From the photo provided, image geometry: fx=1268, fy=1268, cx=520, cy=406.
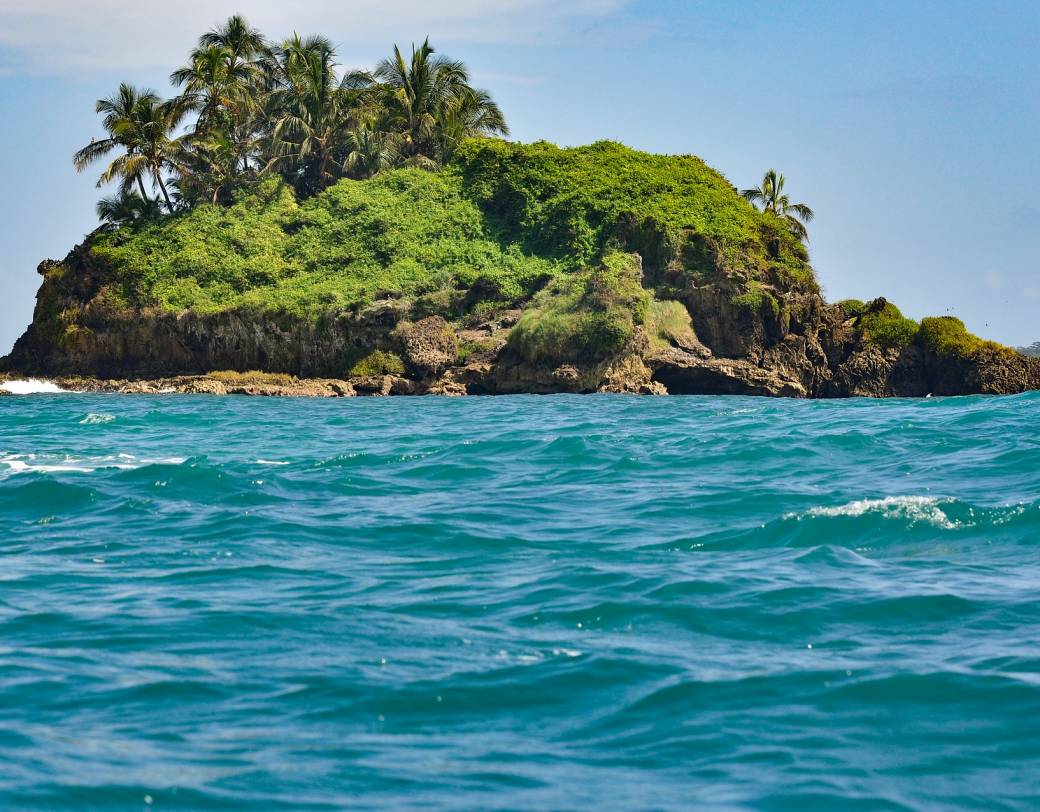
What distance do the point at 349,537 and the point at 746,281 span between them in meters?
32.0

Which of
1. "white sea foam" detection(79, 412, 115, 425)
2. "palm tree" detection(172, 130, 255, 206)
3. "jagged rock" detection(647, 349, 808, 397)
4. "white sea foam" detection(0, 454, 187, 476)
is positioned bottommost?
"white sea foam" detection(0, 454, 187, 476)

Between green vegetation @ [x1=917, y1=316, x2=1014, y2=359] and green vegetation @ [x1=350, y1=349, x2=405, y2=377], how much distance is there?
1678cm

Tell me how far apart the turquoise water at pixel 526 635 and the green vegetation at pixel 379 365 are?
25.0 meters

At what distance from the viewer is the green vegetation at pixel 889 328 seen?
40.9 m

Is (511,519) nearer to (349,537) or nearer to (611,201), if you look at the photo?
(349,537)

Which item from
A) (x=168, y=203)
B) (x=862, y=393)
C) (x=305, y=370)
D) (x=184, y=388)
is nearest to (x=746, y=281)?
(x=862, y=393)

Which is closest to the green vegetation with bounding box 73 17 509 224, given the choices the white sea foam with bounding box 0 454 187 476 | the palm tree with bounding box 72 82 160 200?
the palm tree with bounding box 72 82 160 200

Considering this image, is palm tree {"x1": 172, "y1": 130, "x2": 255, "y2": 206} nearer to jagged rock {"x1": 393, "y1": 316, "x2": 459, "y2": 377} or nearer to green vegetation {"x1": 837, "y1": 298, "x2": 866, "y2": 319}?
jagged rock {"x1": 393, "y1": 316, "x2": 459, "y2": 377}

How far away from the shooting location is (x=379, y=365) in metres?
40.6

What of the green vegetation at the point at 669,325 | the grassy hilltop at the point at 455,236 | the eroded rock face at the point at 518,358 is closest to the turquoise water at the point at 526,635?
the eroded rock face at the point at 518,358

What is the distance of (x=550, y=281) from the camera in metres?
43.5

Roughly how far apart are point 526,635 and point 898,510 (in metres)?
4.97

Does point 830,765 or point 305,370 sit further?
point 305,370

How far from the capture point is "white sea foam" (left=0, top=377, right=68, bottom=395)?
41219mm
